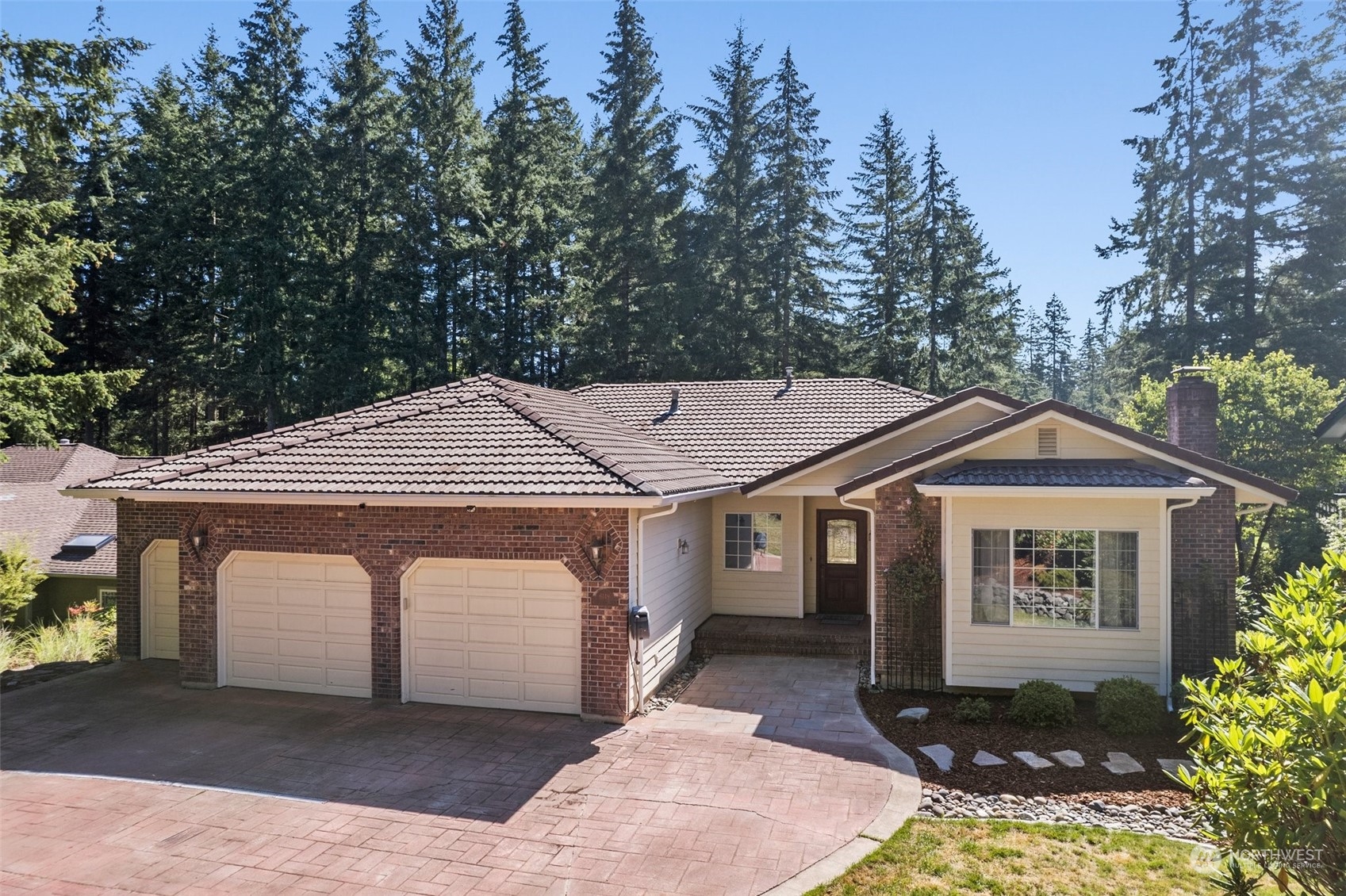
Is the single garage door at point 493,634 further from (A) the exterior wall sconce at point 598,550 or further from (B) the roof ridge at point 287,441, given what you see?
(B) the roof ridge at point 287,441

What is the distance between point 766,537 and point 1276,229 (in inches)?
965

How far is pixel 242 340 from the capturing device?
87.7ft

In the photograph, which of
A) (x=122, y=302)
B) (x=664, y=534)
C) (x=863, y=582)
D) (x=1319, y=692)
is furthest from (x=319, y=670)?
(x=122, y=302)

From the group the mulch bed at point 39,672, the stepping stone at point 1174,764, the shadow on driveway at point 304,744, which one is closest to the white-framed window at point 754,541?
the shadow on driveway at point 304,744

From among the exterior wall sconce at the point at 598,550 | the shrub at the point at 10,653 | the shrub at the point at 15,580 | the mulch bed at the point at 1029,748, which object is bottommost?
the shrub at the point at 10,653

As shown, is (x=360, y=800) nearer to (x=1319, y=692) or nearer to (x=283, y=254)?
(x=1319, y=692)

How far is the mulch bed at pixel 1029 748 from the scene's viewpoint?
6965 mm

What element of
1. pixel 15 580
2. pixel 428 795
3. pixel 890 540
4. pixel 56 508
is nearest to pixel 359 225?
pixel 56 508

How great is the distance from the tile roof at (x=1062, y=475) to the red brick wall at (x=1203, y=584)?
1.86ft

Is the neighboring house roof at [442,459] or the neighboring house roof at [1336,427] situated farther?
the neighboring house roof at [1336,427]

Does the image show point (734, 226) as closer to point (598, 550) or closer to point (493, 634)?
point (598, 550)

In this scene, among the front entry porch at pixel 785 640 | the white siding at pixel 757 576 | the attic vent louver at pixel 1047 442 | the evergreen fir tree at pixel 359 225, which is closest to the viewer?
the attic vent louver at pixel 1047 442

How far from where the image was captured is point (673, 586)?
36.3ft

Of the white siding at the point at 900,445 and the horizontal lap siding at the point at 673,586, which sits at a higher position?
the white siding at the point at 900,445
